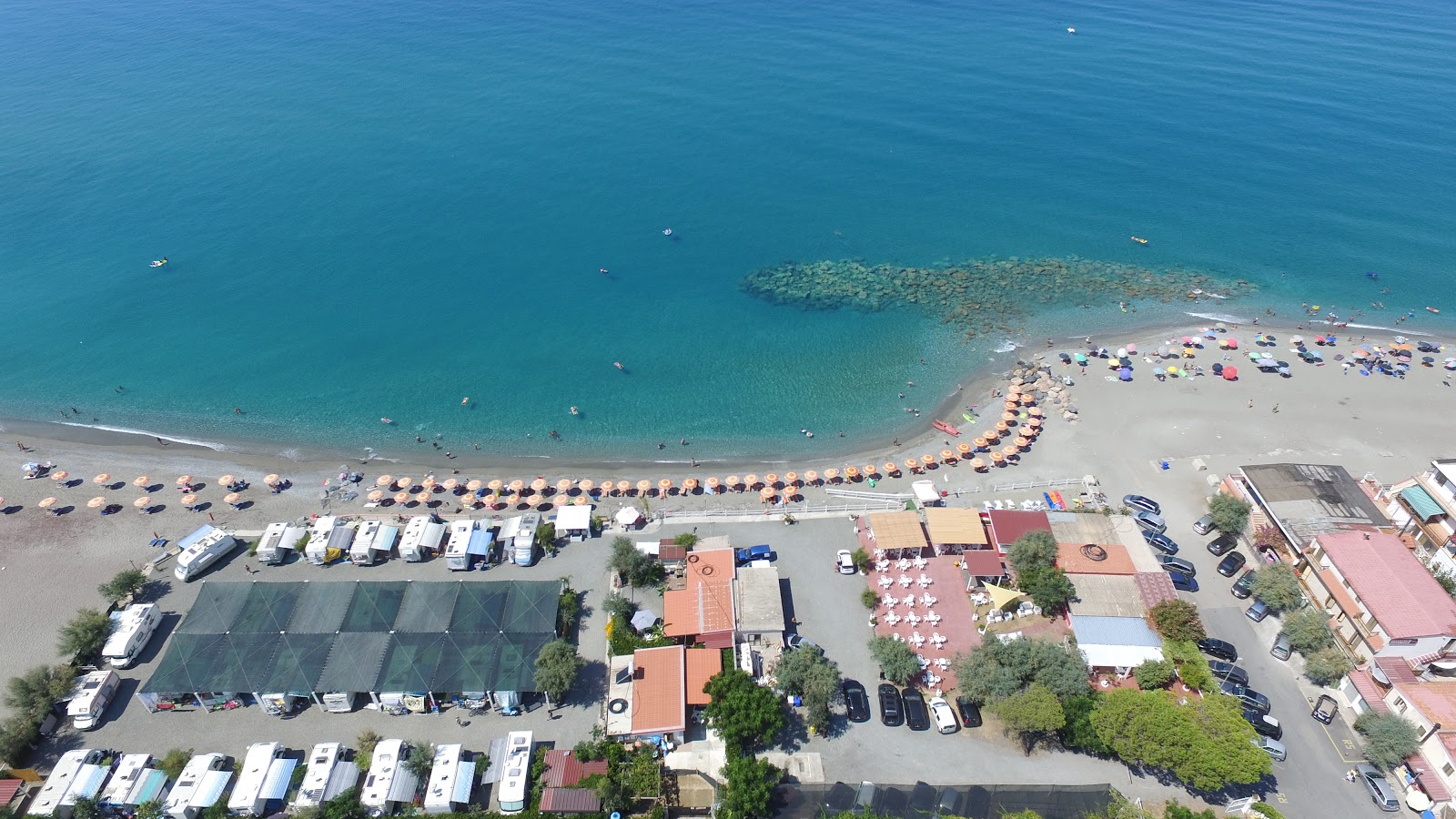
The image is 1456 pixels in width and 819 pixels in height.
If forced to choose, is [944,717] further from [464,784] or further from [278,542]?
[278,542]

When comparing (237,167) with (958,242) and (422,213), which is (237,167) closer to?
(422,213)

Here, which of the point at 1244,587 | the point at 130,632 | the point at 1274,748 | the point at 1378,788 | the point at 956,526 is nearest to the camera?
the point at 1378,788

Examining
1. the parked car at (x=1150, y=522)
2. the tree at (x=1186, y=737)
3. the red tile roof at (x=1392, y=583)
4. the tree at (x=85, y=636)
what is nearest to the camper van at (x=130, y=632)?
the tree at (x=85, y=636)

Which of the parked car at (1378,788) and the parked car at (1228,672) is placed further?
the parked car at (1228,672)

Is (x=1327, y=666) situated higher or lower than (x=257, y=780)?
higher

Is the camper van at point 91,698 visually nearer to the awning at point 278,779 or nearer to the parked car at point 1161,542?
the awning at point 278,779

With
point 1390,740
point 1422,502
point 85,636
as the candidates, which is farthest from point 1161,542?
point 85,636

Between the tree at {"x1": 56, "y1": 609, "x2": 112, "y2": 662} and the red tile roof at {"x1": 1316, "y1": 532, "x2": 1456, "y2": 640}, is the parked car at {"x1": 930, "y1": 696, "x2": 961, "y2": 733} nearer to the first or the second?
the red tile roof at {"x1": 1316, "y1": 532, "x2": 1456, "y2": 640}
